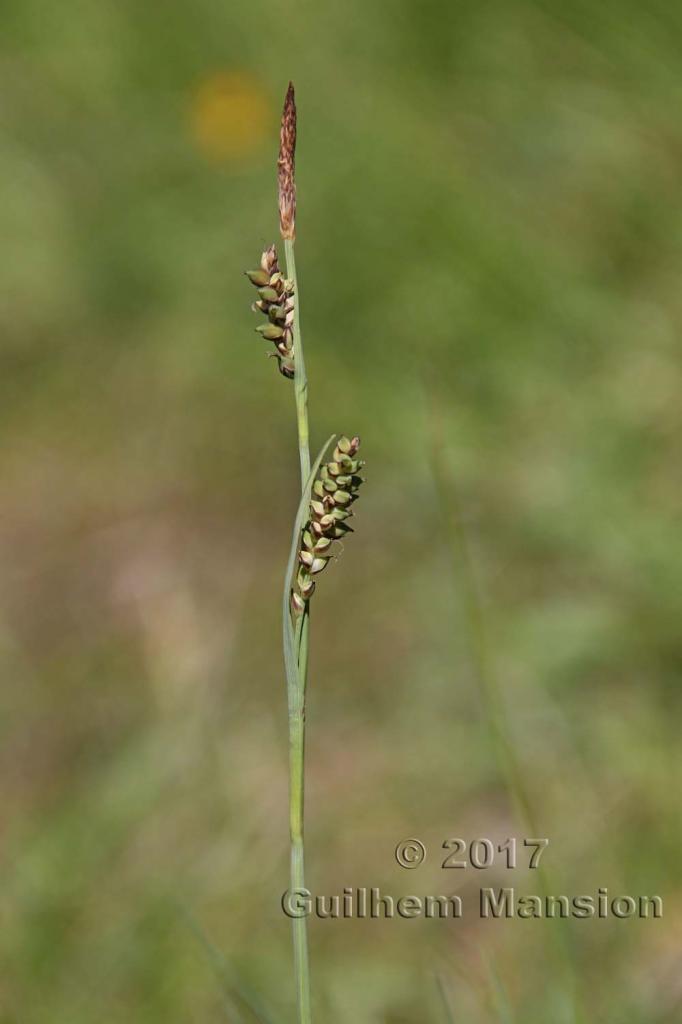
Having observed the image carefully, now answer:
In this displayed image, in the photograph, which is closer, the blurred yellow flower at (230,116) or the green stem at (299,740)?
the green stem at (299,740)

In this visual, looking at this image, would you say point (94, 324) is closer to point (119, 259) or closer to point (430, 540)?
point (119, 259)

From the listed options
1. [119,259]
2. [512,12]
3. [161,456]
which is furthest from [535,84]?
[161,456]

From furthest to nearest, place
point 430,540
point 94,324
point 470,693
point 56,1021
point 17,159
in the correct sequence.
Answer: point 17,159 → point 94,324 → point 430,540 → point 470,693 → point 56,1021

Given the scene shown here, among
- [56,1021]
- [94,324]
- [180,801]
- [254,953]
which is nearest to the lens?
[56,1021]

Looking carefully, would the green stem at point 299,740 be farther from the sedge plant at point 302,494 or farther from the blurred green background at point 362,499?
the blurred green background at point 362,499

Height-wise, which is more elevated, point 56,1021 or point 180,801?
point 180,801

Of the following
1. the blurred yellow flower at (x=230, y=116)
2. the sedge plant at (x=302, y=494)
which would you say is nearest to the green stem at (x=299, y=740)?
the sedge plant at (x=302, y=494)

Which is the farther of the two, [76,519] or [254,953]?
[76,519]
